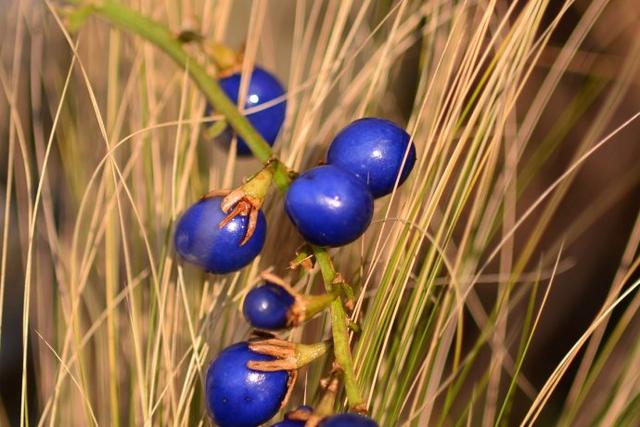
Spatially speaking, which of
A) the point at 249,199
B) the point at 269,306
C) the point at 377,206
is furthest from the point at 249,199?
the point at 377,206

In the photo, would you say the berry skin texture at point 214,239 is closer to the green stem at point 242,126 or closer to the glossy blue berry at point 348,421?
the green stem at point 242,126

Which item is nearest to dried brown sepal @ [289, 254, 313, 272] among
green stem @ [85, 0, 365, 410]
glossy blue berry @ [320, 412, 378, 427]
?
green stem @ [85, 0, 365, 410]

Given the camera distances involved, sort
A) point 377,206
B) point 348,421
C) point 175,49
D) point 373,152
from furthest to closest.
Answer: point 377,206 < point 175,49 < point 373,152 < point 348,421

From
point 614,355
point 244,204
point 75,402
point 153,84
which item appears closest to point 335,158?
point 244,204

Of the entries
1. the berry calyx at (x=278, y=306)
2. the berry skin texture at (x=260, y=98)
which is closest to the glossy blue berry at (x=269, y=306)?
the berry calyx at (x=278, y=306)

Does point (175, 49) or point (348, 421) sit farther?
point (175, 49)

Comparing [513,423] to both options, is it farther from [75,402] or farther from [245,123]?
[245,123]

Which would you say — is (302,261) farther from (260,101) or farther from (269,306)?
(260,101)
